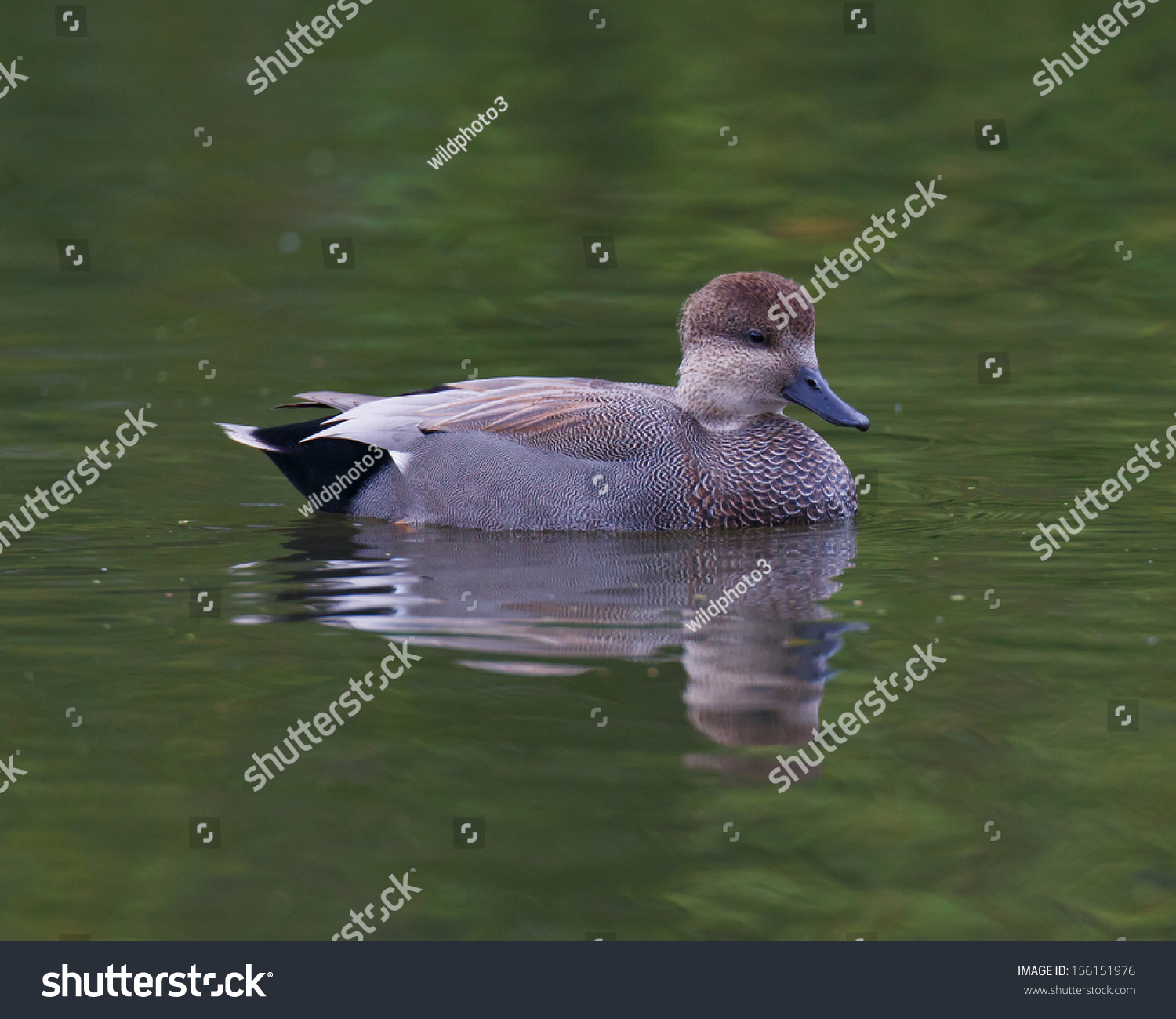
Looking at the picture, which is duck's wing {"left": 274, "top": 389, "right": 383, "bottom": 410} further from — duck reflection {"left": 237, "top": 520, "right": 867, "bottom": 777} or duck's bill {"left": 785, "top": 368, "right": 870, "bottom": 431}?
duck's bill {"left": 785, "top": 368, "right": 870, "bottom": 431}

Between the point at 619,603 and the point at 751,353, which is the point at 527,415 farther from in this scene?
the point at 619,603

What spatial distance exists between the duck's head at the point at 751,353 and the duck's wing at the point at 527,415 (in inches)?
11.1

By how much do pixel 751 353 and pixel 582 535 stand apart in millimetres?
1312

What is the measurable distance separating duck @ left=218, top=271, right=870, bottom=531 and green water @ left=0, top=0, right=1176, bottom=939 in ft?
0.83

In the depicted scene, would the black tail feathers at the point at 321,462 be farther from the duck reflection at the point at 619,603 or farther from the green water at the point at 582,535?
the duck reflection at the point at 619,603

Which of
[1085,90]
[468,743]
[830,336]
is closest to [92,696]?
[468,743]

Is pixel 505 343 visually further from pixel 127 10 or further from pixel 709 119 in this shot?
pixel 127 10

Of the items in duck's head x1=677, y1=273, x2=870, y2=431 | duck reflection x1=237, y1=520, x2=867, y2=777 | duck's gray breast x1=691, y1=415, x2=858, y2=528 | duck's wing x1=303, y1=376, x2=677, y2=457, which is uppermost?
duck's head x1=677, y1=273, x2=870, y2=431

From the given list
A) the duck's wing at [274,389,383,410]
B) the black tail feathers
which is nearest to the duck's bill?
the black tail feathers

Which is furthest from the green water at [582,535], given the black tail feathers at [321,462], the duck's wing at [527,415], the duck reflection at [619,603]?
the duck's wing at [527,415]

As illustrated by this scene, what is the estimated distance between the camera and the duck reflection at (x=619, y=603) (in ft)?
21.9

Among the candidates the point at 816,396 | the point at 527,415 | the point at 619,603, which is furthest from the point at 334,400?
the point at 619,603

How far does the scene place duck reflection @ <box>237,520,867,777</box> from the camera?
21.9ft

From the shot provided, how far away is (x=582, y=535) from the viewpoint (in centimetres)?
908
